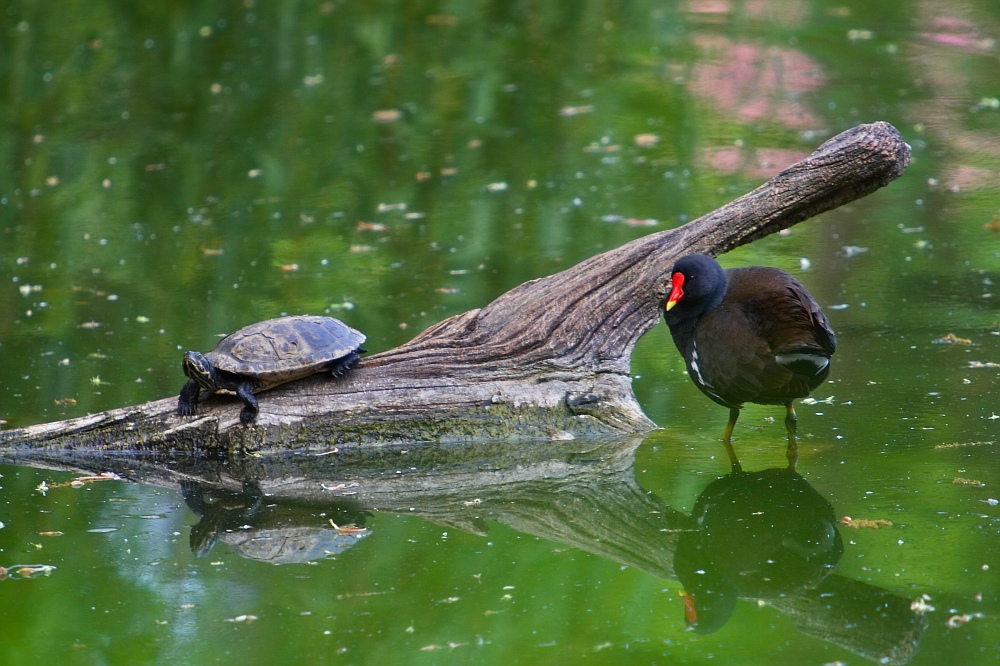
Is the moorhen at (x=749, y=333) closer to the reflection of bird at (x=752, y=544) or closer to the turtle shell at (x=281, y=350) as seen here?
the reflection of bird at (x=752, y=544)

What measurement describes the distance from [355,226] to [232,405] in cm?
470

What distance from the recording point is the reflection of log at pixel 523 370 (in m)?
5.67

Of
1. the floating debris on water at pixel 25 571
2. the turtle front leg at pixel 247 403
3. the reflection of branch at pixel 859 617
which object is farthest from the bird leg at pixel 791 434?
the floating debris on water at pixel 25 571

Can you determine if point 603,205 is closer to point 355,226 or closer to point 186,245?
point 355,226

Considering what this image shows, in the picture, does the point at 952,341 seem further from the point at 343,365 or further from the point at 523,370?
the point at 343,365

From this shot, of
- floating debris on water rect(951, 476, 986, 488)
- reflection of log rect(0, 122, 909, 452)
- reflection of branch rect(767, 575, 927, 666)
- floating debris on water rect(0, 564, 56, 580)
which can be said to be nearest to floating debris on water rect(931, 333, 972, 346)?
reflection of log rect(0, 122, 909, 452)

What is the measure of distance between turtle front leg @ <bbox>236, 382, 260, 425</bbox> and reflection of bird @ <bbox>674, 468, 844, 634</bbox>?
2.16m

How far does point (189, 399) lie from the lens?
18.5 ft

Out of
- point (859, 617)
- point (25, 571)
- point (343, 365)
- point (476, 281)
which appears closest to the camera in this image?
point (859, 617)

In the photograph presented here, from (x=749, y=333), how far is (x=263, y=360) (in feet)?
7.51

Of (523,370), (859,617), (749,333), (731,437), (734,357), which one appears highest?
(749,333)

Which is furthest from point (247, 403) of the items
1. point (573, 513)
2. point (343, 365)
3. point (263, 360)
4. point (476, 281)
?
point (476, 281)

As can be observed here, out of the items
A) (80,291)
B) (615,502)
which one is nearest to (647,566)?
(615,502)

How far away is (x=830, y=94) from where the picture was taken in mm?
12930
